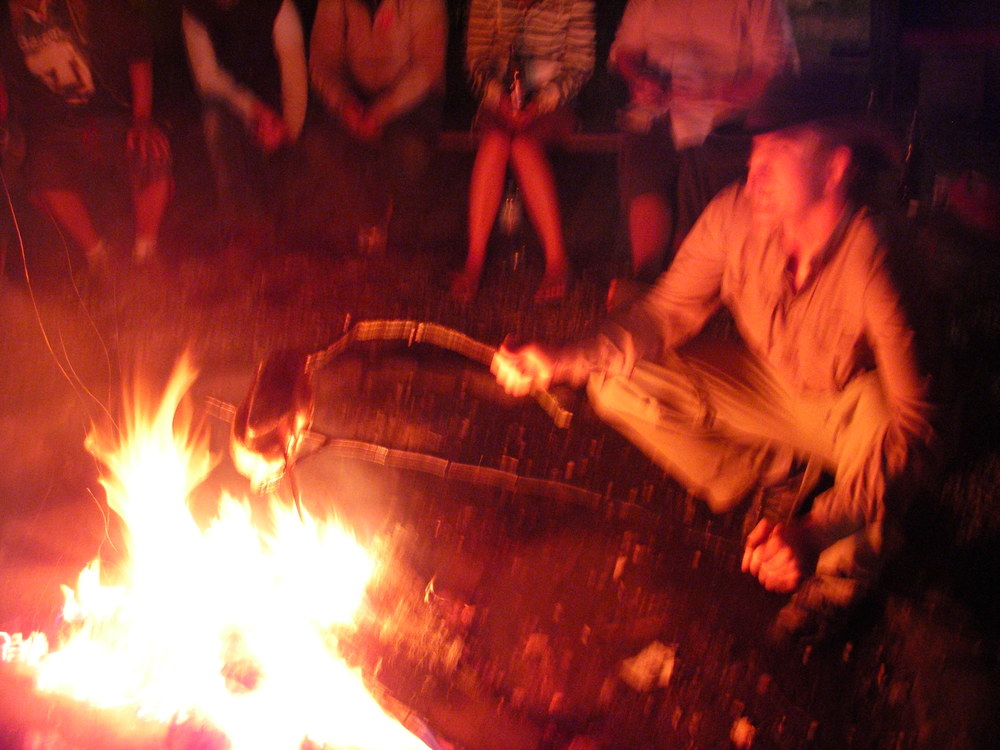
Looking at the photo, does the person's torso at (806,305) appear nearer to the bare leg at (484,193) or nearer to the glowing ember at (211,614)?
the bare leg at (484,193)

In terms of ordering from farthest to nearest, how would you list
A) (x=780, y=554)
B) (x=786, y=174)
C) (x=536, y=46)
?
(x=536, y=46)
(x=780, y=554)
(x=786, y=174)

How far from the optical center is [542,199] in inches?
112

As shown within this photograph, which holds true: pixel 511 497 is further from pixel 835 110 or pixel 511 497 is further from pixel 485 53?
pixel 835 110

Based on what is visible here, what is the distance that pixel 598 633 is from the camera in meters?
2.86

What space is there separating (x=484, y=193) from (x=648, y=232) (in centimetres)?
65

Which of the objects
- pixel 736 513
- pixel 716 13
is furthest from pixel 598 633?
pixel 716 13

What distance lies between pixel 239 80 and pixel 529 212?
1.41m

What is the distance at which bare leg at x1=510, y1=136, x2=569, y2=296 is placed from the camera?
2.82 meters

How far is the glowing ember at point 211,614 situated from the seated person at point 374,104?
126 centimetres

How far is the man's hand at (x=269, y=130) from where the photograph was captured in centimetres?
324

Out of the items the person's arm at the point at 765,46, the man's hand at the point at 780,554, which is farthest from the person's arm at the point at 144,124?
the man's hand at the point at 780,554

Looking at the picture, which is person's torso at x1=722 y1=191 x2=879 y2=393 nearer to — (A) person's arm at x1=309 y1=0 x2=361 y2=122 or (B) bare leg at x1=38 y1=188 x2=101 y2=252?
(A) person's arm at x1=309 y1=0 x2=361 y2=122

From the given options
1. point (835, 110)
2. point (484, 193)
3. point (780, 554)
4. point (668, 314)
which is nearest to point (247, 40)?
point (484, 193)

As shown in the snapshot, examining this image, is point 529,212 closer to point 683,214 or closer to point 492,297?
point 492,297
